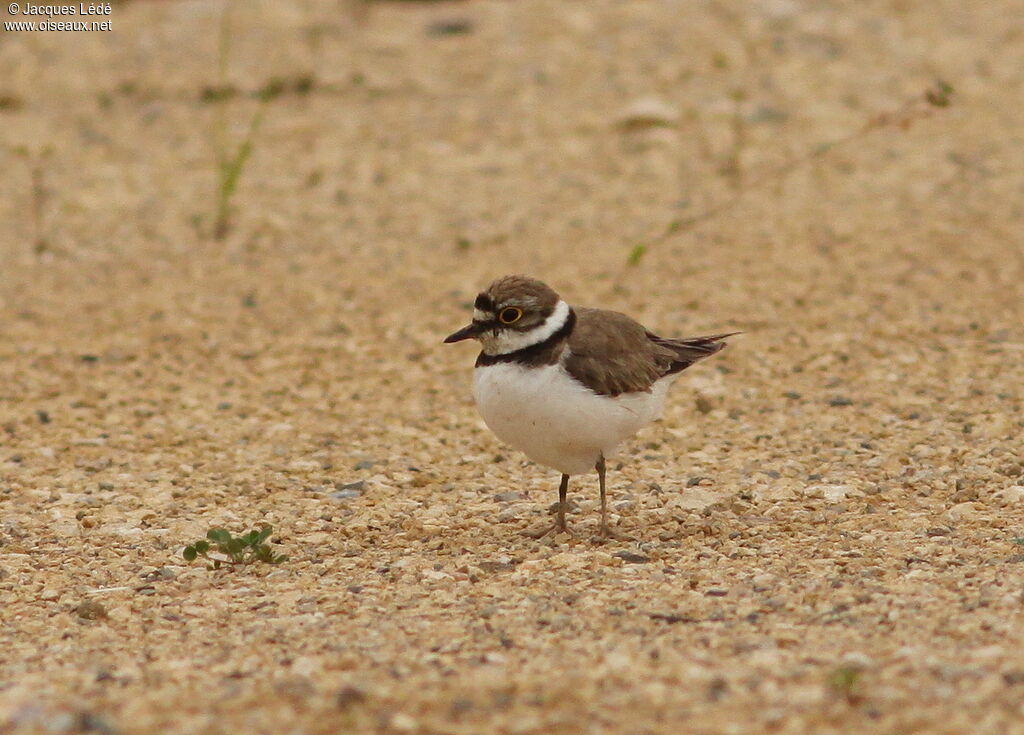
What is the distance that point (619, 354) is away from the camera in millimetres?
6156

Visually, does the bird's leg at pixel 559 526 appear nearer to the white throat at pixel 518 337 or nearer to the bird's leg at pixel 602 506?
the bird's leg at pixel 602 506

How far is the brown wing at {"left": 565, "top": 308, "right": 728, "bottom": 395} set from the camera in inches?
235

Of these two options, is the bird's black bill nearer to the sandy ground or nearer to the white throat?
the white throat

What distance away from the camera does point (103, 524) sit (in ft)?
21.0

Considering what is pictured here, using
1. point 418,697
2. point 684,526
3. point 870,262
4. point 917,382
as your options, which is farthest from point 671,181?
point 418,697

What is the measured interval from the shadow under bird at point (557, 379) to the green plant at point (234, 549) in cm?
101

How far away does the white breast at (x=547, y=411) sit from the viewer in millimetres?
5820

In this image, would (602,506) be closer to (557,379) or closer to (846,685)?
(557,379)

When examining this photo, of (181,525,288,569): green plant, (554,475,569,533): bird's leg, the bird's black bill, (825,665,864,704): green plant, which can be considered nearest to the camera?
(825,665,864,704): green plant

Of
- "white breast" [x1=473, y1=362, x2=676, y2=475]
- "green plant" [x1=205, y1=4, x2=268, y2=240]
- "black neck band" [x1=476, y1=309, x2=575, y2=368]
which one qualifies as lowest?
"white breast" [x1=473, y1=362, x2=676, y2=475]

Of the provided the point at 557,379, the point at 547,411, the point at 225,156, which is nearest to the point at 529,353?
the point at 557,379

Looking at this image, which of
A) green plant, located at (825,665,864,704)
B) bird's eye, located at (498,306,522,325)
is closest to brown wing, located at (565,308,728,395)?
bird's eye, located at (498,306,522,325)

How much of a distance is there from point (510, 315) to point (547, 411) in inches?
19.2

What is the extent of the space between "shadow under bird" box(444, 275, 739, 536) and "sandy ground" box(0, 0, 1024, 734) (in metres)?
0.44
